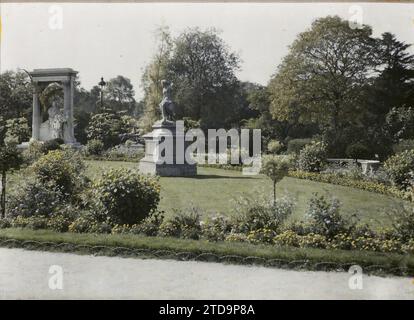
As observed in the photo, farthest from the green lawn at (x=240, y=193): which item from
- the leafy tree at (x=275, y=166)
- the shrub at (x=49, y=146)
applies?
the shrub at (x=49, y=146)

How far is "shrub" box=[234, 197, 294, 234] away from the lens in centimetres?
838

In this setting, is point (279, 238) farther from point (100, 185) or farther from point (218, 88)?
point (218, 88)

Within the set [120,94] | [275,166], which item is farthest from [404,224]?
[120,94]

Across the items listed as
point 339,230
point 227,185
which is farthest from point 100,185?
point 227,185

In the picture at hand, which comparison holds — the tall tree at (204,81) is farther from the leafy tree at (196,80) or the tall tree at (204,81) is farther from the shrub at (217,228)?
the shrub at (217,228)

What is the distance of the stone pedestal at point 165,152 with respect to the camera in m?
14.9

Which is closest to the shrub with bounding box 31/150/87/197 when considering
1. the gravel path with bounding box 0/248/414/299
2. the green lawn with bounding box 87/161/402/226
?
the green lawn with bounding box 87/161/402/226

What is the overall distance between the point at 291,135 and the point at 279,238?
1628 cm

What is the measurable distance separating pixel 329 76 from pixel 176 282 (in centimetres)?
1362

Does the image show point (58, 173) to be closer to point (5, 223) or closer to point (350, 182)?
point (5, 223)

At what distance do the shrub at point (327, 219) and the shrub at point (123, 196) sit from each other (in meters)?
3.05

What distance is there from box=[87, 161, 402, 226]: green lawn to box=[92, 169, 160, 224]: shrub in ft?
2.41

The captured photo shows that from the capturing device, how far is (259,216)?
847 centimetres

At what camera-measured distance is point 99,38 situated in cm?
988
